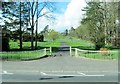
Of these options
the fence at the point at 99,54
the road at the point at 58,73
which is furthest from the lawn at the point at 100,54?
the road at the point at 58,73

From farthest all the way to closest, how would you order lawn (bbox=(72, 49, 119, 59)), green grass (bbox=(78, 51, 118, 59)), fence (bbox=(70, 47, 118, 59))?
fence (bbox=(70, 47, 118, 59)) < lawn (bbox=(72, 49, 119, 59)) < green grass (bbox=(78, 51, 118, 59))

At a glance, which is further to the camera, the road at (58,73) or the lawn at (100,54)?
the lawn at (100,54)

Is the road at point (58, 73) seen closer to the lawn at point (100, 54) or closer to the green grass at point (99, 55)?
the green grass at point (99, 55)

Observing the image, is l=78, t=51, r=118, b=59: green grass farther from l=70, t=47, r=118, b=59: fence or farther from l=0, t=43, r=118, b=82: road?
l=0, t=43, r=118, b=82: road

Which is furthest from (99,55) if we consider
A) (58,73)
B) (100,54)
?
(58,73)

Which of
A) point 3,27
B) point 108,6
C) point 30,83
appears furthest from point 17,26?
point 30,83

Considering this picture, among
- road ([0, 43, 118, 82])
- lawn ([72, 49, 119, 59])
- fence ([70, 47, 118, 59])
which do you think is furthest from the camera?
fence ([70, 47, 118, 59])

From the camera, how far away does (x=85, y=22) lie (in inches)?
2763

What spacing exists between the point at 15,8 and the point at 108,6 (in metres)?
22.9

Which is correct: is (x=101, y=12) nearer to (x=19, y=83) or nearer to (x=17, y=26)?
(x=17, y=26)

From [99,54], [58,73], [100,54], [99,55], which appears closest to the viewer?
[58,73]

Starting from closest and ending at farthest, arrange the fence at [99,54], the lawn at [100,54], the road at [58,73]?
the road at [58,73], the lawn at [100,54], the fence at [99,54]

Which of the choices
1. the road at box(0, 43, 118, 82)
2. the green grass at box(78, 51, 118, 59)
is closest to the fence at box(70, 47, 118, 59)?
the green grass at box(78, 51, 118, 59)

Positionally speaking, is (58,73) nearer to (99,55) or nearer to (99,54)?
(99,55)
